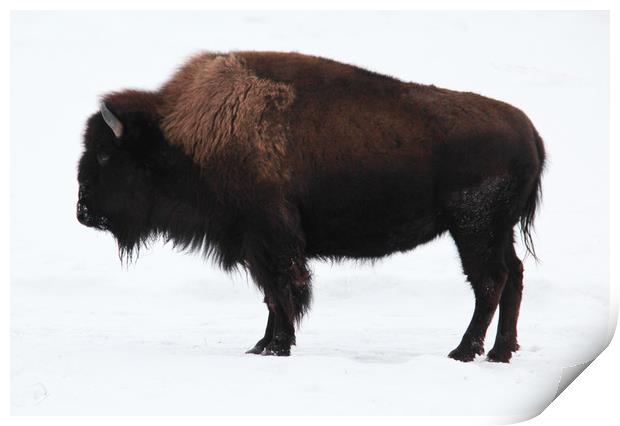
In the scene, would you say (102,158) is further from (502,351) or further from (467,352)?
(502,351)

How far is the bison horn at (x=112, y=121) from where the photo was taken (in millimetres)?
8008

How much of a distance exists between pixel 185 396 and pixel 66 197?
32.9 ft

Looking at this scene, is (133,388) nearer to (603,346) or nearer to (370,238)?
(370,238)

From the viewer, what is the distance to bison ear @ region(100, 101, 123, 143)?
26.3 feet

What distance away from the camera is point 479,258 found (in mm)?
7926

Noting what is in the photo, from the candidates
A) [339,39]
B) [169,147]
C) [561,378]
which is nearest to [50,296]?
[169,147]

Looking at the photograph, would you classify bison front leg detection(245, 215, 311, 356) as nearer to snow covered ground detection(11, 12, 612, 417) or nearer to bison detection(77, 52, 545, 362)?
bison detection(77, 52, 545, 362)

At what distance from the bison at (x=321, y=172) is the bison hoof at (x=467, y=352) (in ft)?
0.04

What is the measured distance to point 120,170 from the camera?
826 centimetres

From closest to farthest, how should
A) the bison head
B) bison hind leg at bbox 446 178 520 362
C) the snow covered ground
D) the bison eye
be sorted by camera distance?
the snow covered ground
bison hind leg at bbox 446 178 520 362
the bison head
the bison eye

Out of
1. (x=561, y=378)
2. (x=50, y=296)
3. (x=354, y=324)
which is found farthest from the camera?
(x=50, y=296)

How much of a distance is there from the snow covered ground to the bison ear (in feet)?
6.16

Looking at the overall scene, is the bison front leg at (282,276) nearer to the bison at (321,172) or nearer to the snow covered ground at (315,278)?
the bison at (321,172)

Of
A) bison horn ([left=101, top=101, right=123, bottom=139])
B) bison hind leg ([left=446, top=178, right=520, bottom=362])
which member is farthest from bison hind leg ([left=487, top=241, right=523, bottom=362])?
bison horn ([left=101, top=101, right=123, bottom=139])
